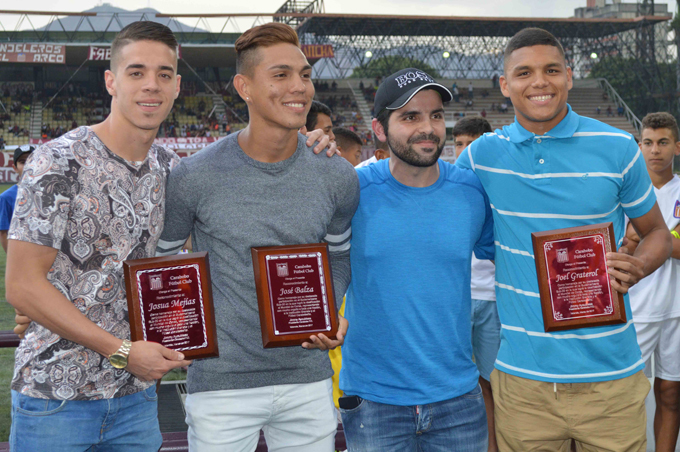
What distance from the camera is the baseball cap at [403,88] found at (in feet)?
7.95

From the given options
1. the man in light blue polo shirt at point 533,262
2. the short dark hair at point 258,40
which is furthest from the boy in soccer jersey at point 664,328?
the short dark hair at point 258,40

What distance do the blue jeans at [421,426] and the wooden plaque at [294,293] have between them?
370mm

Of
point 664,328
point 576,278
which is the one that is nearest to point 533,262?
point 576,278

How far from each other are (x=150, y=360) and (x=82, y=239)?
1.53 ft

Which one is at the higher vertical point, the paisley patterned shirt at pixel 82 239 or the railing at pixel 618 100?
the railing at pixel 618 100

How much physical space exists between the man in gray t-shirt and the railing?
44.3 metres

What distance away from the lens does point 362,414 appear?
2.35 m

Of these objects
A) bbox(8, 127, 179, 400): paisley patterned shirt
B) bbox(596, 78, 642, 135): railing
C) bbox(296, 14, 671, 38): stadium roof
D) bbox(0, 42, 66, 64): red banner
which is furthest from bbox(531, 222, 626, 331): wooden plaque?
bbox(596, 78, 642, 135): railing

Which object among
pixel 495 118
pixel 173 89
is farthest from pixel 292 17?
pixel 173 89

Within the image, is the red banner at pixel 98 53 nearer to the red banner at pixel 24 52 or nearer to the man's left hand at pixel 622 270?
the red banner at pixel 24 52

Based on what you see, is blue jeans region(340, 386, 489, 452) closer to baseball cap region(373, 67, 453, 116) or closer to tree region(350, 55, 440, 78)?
baseball cap region(373, 67, 453, 116)

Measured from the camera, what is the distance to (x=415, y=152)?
93.7 inches

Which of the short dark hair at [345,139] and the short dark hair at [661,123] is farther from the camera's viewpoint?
the short dark hair at [345,139]

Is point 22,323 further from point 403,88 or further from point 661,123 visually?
point 661,123
